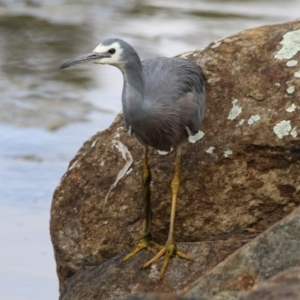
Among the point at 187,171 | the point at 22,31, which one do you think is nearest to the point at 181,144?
the point at 187,171

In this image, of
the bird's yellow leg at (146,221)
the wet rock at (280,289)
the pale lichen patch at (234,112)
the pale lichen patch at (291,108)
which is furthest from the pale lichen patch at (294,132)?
the wet rock at (280,289)

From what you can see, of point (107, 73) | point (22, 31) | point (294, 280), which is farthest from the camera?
point (22, 31)

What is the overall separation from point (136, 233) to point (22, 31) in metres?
9.11

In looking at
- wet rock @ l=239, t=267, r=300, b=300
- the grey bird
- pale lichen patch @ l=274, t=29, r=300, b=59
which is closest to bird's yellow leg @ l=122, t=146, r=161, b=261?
the grey bird

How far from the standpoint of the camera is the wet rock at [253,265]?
404 centimetres

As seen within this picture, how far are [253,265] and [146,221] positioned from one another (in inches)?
66.0

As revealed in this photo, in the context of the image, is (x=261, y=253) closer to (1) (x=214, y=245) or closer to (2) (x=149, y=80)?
(1) (x=214, y=245)

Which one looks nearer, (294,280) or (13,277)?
(294,280)

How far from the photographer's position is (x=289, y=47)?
19.1 feet

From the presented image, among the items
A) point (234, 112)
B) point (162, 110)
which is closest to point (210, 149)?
point (234, 112)

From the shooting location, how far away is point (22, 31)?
1447 centimetres

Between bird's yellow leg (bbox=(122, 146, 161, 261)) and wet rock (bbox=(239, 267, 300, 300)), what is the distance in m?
2.38

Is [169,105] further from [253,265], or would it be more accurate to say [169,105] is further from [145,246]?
[253,265]

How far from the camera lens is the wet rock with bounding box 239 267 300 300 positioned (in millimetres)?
3098
